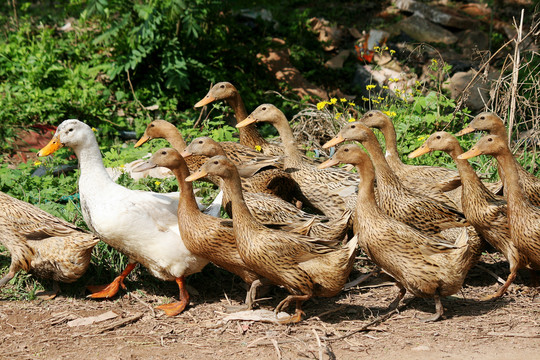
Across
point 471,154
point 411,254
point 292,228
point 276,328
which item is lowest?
point 276,328

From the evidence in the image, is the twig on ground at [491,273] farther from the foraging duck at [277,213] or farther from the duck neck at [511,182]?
the foraging duck at [277,213]

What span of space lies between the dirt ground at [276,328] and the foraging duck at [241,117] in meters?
1.87

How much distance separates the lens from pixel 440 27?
12.7m

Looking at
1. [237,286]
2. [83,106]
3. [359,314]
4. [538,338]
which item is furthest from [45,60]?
[538,338]

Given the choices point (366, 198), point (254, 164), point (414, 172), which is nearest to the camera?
point (366, 198)

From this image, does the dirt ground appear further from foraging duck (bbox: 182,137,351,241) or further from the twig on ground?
foraging duck (bbox: 182,137,351,241)

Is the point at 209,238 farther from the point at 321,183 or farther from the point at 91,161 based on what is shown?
the point at 321,183

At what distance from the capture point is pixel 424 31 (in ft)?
40.9

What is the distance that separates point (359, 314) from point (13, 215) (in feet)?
9.88

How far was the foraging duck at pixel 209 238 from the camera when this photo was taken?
16.2ft

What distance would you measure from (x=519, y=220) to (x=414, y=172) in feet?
4.93

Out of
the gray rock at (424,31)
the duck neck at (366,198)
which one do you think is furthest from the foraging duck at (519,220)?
the gray rock at (424,31)

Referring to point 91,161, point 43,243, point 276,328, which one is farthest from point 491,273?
point 43,243

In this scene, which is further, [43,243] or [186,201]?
[43,243]
